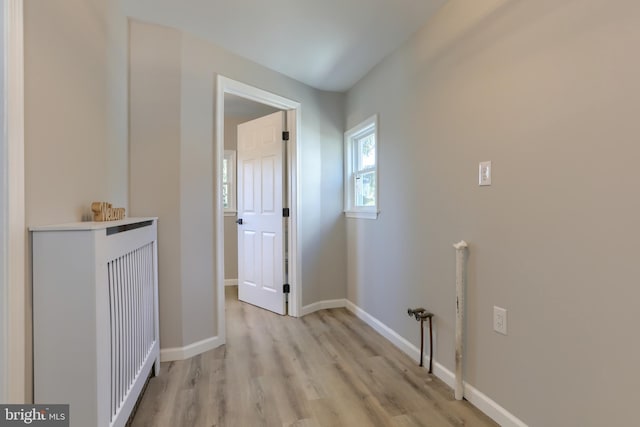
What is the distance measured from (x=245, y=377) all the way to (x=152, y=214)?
1245mm

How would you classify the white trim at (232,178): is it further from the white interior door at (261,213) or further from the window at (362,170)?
the window at (362,170)

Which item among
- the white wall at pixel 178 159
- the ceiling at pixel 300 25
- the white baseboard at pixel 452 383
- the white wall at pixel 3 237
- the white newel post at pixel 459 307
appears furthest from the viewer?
the white wall at pixel 178 159

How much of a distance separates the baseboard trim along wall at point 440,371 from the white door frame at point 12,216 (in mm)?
1954

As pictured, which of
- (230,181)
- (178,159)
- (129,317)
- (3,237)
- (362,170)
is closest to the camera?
(3,237)

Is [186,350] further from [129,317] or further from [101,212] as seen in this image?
[101,212]

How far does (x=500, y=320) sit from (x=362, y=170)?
6.30 ft

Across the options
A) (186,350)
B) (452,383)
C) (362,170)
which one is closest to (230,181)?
(362,170)

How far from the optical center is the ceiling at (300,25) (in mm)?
1964

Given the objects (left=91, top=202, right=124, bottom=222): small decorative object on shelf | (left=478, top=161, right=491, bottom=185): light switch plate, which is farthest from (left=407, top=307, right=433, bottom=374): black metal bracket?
(left=91, top=202, right=124, bottom=222): small decorative object on shelf

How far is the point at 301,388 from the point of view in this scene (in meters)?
1.90

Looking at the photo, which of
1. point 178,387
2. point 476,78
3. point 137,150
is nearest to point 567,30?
point 476,78

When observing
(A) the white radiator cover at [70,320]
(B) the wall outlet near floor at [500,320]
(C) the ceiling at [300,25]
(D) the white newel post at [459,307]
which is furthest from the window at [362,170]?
(A) the white radiator cover at [70,320]

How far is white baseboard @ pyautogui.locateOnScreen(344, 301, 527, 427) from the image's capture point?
154cm

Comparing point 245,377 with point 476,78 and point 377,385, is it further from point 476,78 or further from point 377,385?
point 476,78
